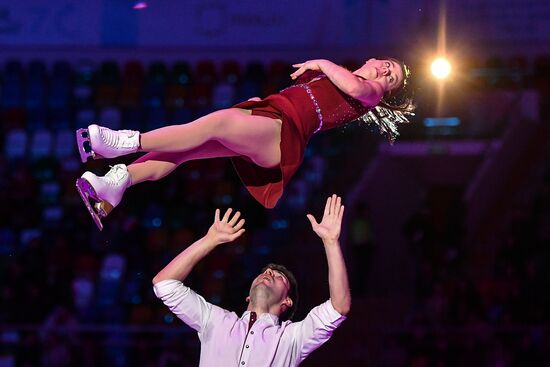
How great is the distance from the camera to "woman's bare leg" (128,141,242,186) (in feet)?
13.7

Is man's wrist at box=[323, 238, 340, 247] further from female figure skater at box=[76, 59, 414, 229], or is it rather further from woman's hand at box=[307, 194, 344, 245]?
female figure skater at box=[76, 59, 414, 229]

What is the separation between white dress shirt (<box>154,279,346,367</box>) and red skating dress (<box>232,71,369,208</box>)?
0.57 m

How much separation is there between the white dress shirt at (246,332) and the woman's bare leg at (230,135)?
22.7 inches

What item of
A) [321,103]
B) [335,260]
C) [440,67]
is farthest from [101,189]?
[440,67]

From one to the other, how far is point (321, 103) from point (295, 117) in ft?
0.54

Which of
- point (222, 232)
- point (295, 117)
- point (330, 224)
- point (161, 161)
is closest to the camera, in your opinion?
point (330, 224)

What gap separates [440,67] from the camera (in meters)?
9.84

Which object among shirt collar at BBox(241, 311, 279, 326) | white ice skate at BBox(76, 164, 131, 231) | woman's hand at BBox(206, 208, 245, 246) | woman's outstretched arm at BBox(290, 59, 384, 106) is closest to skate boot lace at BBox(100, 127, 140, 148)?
white ice skate at BBox(76, 164, 131, 231)

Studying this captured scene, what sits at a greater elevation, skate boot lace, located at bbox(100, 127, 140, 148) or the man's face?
skate boot lace, located at bbox(100, 127, 140, 148)

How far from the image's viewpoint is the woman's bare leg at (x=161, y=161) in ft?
13.7

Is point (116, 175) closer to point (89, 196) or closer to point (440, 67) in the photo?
point (89, 196)

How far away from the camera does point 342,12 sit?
10.0m

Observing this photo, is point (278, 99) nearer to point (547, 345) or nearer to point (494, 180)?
point (547, 345)

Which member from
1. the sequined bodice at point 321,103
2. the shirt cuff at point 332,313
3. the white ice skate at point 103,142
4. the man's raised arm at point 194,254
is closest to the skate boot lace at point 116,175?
the white ice skate at point 103,142
